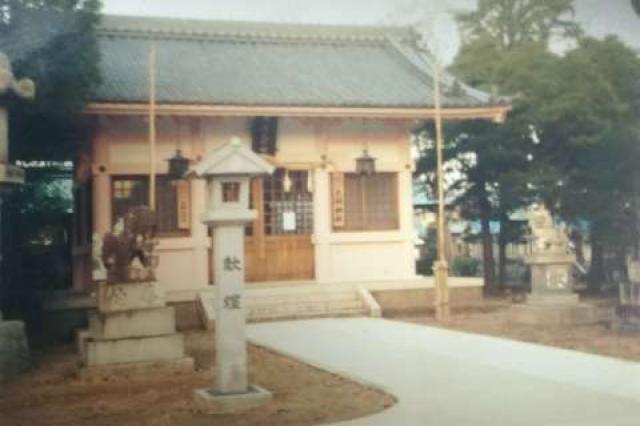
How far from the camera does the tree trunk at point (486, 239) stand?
51.0 ft

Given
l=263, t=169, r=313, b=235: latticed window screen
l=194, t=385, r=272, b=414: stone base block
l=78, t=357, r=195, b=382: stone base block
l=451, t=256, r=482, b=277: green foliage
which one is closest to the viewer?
l=194, t=385, r=272, b=414: stone base block

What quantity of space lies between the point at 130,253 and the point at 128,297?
0.47m

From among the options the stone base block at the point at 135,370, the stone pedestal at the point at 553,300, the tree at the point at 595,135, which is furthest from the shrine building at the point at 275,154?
the stone base block at the point at 135,370

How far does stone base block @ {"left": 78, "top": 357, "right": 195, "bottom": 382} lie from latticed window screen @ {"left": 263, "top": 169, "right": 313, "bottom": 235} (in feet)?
20.7

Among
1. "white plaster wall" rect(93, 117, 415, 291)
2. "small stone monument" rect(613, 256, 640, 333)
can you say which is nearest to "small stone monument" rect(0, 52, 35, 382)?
"white plaster wall" rect(93, 117, 415, 291)

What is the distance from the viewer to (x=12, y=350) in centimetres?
785

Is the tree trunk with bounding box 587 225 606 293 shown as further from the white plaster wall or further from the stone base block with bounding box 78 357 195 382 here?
the stone base block with bounding box 78 357 195 382

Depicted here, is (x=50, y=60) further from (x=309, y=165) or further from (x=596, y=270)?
(x=596, y=270)

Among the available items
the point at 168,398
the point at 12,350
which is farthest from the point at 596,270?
the point at 12,350

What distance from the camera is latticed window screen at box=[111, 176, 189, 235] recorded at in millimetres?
13430

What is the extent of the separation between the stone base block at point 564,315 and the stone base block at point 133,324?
5.10 metres

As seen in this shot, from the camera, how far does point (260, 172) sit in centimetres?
627

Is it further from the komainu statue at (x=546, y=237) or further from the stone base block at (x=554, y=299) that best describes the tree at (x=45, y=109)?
the stone base block at (x=554, y=299)

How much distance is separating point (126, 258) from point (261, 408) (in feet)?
9.10
